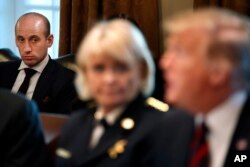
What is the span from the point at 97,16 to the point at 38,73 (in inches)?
27.7

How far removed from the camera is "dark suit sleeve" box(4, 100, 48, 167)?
4.73 ft

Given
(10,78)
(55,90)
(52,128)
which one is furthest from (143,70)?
(10,78)

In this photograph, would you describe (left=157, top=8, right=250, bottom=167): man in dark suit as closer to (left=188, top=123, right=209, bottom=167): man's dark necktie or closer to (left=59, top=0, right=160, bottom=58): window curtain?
(left=188, top=123, right=209, bottom=167): man's dark necktie

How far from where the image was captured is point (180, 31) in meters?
1.11

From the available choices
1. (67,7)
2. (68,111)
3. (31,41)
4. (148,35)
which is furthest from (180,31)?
(67,7)

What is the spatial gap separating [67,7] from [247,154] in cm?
227

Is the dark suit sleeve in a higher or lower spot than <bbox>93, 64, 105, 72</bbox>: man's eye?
lower

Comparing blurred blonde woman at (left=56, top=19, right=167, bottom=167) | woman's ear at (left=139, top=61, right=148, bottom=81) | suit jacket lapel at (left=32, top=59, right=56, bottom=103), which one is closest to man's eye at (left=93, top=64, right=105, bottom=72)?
blurred blonde woman at (left=56, top=19, right=167, bottom=167)

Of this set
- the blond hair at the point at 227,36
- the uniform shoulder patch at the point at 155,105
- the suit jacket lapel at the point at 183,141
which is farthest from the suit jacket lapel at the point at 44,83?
the blond hair at the point at 227,36

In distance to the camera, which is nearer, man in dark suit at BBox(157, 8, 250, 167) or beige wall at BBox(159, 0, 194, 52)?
man in dark suit at BBox(157, 8, 250, 167)

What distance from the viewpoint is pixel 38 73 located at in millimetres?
2602

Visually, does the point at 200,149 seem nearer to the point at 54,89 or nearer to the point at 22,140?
the point at 22,140

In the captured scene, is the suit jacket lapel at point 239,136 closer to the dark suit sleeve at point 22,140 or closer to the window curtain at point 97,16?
the dark suit sleeve at point 22,140

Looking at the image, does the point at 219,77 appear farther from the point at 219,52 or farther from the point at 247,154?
the point at 247,154
